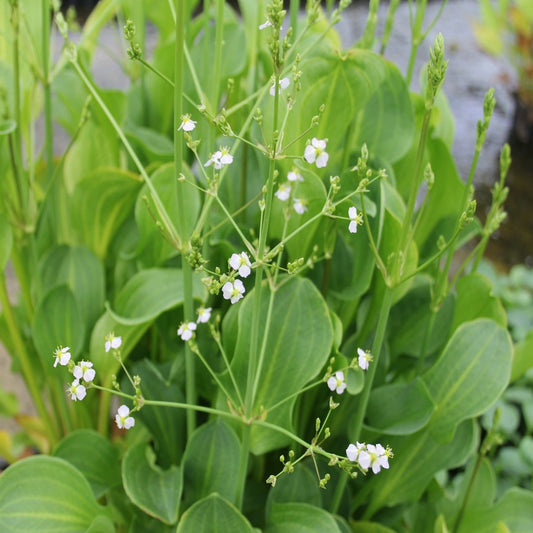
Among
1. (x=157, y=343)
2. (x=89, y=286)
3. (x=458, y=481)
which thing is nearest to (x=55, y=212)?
(x=89, y=286)

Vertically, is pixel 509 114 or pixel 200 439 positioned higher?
pixel 200 439

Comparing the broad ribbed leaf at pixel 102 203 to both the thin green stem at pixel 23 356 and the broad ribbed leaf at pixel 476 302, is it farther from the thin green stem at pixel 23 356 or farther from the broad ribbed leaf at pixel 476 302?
the broad ribbed leaf at pixel 476 302

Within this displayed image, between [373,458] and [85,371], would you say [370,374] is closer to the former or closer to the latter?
[373,458]

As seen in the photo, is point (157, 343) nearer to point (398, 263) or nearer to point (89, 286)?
point (89, 286)

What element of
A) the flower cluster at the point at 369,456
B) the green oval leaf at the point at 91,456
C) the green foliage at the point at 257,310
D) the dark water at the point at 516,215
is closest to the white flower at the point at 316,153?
the green foliage at the point at 257,310

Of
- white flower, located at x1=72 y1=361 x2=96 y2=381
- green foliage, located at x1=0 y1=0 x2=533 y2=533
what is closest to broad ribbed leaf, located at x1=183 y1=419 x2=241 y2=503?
green foliage, located at x1=0 y1=0 x2=533 y2=533
